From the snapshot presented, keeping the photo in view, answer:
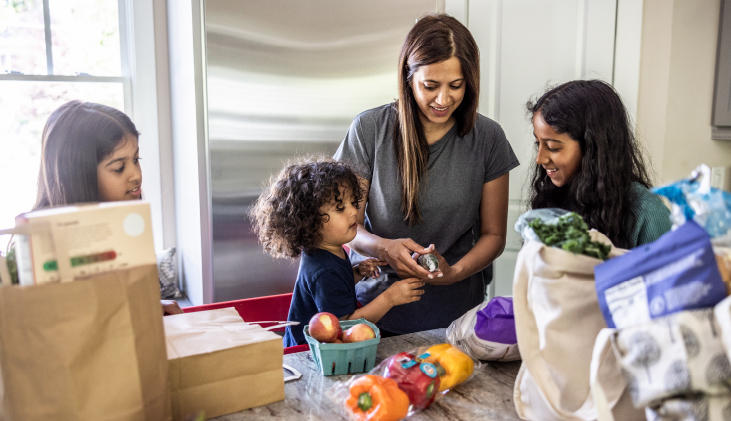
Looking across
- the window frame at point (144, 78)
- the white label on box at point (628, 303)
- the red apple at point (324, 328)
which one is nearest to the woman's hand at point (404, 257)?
the red apple at point (324, 328)

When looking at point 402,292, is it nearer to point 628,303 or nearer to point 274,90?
point 628,303

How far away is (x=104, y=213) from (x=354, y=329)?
509mm

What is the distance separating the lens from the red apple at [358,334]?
1.02m

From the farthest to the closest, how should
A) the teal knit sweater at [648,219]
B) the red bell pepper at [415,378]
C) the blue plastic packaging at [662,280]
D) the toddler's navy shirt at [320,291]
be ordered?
the toddler's navy shirt at [320,291] → the teal knit sweater at [648,219] → the red bell pepper at [415,378] → the blue plastic packaging at [662,280]

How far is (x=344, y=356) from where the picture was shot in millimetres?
1004

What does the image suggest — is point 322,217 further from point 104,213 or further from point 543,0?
point 543,0

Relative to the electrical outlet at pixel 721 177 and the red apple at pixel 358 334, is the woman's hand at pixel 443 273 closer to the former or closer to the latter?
the red apple at pixel 358 334

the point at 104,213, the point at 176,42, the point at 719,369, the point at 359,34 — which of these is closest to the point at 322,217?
the point at 104,213

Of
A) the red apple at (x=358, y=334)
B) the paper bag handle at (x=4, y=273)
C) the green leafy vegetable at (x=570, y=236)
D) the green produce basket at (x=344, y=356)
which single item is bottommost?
the green produce basket at (x=344, y=356)

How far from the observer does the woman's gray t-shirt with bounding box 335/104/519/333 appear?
5.03 ft

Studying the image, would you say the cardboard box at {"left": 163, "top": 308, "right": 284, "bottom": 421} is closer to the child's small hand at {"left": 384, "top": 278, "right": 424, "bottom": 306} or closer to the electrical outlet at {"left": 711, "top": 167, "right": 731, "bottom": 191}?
the child's small hand at {"left": 384, "top": 278, "right": 424, "bottom": 306}

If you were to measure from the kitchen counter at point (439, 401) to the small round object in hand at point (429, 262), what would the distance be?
289 millimetres

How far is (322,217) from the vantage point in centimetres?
135

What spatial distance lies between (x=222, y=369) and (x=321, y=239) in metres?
0.53
